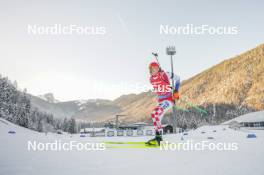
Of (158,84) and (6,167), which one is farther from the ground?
(158,84)

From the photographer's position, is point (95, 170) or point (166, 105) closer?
point (95, 170)

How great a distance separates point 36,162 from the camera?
3807 mm

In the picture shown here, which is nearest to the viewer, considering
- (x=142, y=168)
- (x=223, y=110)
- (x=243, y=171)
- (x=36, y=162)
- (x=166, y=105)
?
(x=243, y=171)

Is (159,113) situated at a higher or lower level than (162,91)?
lower

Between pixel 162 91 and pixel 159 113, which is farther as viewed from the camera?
pixel 162 91

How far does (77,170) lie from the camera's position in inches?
130

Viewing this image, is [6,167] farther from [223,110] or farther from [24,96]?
[223,110]

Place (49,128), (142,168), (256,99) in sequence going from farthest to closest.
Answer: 1. (256,99)
2. (49,128)
3. (142,168)

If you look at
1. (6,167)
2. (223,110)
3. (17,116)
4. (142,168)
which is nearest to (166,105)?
(142,168)

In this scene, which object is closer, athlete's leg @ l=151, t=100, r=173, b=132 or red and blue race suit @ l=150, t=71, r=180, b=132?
athlete's leg @ l=151, t=100, r=173, b=132

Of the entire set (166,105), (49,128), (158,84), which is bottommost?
(49,128)

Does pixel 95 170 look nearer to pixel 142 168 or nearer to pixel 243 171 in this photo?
pixel 142 168

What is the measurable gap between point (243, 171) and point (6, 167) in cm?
316

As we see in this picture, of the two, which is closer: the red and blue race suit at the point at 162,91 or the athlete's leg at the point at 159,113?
the athlete's leg at the point at 159,113
